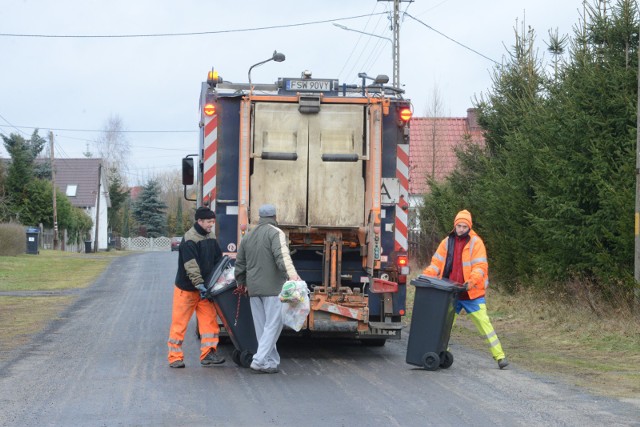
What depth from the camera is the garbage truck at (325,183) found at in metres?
11.4

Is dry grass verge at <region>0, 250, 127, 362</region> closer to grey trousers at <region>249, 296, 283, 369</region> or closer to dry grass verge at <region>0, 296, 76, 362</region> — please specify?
dry grass verge at <region>0, 296, 76, 362</region>

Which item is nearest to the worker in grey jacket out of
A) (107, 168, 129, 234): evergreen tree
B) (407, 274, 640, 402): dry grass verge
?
(407, 274, 640, 402): dry grass verge

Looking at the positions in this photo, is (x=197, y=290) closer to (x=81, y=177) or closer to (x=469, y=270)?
(x=469, y=270)

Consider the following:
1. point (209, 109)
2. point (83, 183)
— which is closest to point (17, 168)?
point (83, 183)

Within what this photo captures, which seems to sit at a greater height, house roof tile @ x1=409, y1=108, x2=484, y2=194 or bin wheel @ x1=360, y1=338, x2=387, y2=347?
house roof tile @ x1=409, y1=108, x2=484, y2=194

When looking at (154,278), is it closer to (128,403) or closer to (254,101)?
(254,101)

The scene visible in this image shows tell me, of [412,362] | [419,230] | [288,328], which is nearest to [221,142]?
[288,328]

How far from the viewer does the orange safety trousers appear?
411 inches

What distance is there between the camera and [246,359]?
10.6 metres

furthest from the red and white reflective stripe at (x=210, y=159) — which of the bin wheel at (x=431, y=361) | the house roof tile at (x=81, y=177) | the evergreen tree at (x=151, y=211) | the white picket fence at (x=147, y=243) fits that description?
the evergreen tree at (x=151, y=211)

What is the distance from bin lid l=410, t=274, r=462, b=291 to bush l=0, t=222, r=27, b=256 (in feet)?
106

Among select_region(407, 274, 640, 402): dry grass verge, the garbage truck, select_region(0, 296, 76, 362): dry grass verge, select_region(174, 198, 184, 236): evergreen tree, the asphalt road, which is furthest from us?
select_region(174, 198, 184, 236): evergreen tree

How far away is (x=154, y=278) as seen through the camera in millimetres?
28469

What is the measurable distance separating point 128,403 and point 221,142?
13.4 ft
